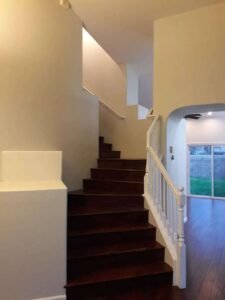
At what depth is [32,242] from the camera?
95.3 inches

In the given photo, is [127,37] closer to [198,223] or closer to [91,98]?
[91,98]

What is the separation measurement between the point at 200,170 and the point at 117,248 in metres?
7.54

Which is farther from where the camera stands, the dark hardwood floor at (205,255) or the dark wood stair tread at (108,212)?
the dark wood stair tread at (108,212)

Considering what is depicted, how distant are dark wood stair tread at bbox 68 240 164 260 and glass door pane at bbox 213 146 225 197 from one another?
6911 millimetres

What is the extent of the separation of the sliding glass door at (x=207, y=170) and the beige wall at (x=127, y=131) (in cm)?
508

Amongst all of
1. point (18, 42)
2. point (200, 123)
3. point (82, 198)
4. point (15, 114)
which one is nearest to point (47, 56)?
point (18, 42)

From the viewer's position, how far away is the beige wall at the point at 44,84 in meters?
3.27

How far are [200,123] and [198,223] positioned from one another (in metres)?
4.98

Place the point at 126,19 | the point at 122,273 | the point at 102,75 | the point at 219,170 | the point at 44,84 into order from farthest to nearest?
1. the point at 219,170
2. the point at 102,75
3. the point at 126,19
4. the point at 44,84
5. the point at 122,273

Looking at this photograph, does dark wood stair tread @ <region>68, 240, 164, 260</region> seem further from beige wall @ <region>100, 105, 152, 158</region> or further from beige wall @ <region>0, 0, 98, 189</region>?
beige wall @ <region>100, 105, 152, 158</region>

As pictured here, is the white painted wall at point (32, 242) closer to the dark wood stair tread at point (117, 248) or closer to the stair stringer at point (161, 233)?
the dark wood stair tread at point (117, 248)

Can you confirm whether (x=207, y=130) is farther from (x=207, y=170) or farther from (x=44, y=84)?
(x=44, y=84)

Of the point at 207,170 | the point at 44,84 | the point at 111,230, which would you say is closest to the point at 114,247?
the point at 111,230

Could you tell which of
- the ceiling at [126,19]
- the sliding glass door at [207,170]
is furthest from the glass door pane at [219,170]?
the ceiling at [126,19]
